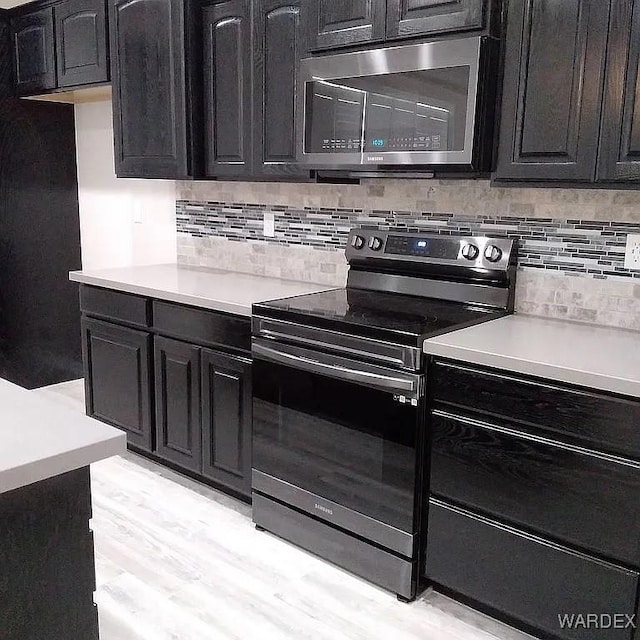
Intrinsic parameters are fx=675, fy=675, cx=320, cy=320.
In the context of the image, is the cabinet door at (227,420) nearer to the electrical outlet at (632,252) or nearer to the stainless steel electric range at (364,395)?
the stainless steel electric range at (364,395)

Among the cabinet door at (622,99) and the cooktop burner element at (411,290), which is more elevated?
the cabinet door at (622,99)

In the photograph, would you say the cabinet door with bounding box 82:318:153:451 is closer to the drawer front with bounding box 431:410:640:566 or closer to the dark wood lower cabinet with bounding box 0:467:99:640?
the drawer front with bounding box 431:410:640:566

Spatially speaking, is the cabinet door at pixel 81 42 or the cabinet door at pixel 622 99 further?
the cabinet door at pixel 81 42

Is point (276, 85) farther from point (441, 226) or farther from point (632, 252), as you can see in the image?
point (632, 252)

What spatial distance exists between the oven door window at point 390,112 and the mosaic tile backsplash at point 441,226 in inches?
14.3

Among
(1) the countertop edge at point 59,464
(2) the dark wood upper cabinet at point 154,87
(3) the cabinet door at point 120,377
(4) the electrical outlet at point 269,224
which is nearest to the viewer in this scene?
(1) the countertop edge at point 59,464

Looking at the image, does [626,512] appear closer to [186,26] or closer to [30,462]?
[30,462]

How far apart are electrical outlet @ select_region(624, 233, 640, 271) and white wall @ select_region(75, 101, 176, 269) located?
242 cm

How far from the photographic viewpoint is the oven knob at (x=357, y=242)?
9.32 ft

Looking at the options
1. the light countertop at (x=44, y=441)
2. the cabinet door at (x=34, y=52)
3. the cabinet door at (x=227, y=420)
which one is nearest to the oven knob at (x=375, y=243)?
Answer: the cabinet door at (x=227, y=420)

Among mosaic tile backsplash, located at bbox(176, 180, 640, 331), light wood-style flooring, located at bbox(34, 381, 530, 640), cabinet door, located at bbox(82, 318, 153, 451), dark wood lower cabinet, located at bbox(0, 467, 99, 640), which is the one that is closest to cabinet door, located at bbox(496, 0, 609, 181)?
mosaic tile backsplash, located at bbox(176, 180, 640, 331)

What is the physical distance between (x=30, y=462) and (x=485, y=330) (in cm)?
150

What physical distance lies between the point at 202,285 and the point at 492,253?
129cm

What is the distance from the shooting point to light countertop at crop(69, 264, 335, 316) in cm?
272
